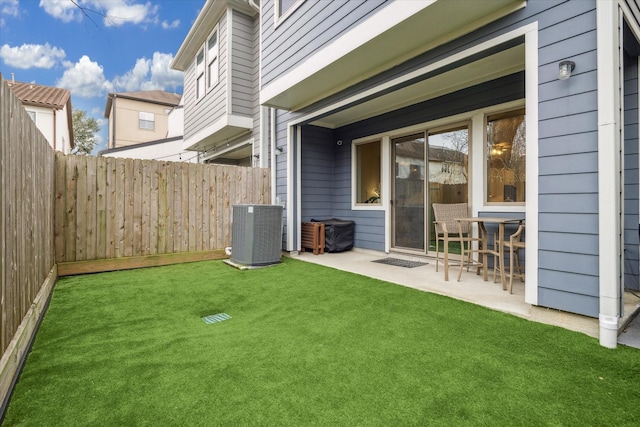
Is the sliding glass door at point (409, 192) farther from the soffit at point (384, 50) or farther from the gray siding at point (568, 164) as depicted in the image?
the gray siding at point (568, 164)

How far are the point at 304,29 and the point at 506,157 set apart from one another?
3.40 meters

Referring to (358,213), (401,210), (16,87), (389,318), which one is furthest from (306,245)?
(16,87)

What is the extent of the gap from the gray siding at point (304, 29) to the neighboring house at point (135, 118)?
15.9 metres

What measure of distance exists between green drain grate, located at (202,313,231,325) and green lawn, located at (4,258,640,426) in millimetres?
60

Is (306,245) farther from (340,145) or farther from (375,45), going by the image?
(375,45)

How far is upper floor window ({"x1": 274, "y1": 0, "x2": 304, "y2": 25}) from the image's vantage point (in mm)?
4930

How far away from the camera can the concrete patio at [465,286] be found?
7.97 feet

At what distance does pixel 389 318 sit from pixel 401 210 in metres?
3.30

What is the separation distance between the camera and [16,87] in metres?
12.0

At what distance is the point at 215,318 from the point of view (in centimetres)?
269

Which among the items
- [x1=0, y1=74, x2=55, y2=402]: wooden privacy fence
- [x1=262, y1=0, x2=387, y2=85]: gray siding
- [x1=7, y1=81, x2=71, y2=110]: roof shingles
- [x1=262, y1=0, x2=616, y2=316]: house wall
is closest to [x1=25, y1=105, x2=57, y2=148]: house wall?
[x1=7, y1=81, x2=71, y2=110]: roof shingles

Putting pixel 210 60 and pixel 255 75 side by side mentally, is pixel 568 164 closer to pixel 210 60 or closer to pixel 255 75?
pixel 255 75

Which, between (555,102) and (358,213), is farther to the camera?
(358,213)

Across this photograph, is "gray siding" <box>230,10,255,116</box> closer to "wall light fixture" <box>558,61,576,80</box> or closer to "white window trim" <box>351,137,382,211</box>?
"white window trim" <box>351,137,382,211</box>
